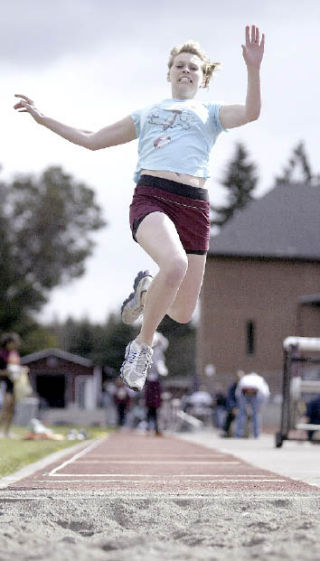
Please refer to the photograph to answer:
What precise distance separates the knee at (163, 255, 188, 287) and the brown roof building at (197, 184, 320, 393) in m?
50.7

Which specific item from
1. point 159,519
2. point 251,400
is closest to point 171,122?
point 159,519

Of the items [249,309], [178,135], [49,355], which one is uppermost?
[249,309]

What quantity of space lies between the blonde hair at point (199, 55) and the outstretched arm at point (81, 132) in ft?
1.64

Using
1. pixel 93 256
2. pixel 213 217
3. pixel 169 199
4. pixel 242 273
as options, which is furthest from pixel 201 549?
pixel 213 217

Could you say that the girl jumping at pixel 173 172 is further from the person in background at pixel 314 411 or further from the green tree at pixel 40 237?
the green tree at pixel 40 237

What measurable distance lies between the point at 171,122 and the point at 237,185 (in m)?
80.7

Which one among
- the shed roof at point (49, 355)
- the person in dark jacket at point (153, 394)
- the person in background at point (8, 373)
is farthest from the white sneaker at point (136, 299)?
the shed roof at point (49, 355)

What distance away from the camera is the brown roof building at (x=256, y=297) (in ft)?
187

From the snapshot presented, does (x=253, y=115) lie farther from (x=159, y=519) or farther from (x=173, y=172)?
(x=159, y=519)

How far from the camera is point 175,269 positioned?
575 cm

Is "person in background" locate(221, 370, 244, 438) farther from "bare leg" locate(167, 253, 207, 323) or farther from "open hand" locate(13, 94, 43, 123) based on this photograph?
"open hand" locate(13, 94, 43, 123)

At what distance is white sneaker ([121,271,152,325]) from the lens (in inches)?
253

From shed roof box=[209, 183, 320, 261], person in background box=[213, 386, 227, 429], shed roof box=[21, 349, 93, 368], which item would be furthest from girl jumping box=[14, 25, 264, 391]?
shed roof box=[21, 349, 93, 368]

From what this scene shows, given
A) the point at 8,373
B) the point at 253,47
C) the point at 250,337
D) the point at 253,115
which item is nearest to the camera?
the point at 253,47
